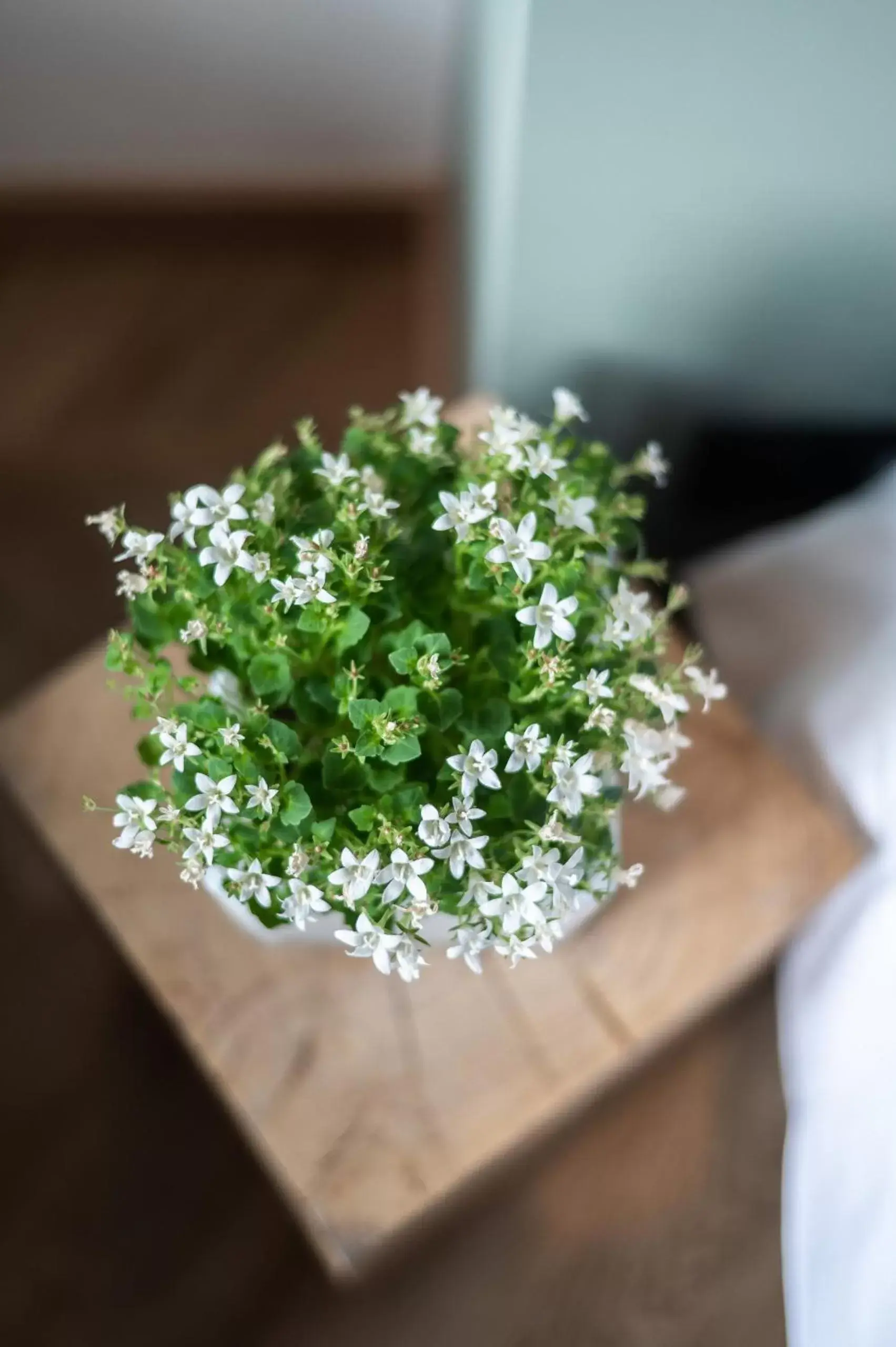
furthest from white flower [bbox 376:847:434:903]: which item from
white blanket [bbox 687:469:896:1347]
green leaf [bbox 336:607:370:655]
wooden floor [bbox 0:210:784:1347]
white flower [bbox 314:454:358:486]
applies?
wooden floor [bbox 0:210:784:1347]

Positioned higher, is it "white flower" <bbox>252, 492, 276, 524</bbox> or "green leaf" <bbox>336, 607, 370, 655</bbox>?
"white flower" <bbox>252, 492, 276, 524</bbox>

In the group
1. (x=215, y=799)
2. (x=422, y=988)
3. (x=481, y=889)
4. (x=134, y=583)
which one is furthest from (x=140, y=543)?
(x=422, y=988)

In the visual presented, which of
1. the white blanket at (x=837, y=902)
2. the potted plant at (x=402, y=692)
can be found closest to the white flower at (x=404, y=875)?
the potted plant at (x=402, y=692)

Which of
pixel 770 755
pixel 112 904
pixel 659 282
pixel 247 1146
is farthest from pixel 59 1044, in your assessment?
pixel 659 282

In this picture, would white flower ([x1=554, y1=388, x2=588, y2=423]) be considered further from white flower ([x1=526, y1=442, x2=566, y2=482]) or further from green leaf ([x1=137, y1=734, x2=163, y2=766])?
green leaf ([x1=137, y1=734, x2=163, y2=766])

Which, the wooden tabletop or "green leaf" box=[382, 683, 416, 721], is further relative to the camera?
the wooden tabletop

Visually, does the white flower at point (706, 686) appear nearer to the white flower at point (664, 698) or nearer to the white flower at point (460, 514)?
the white flower at point (664, 698)
